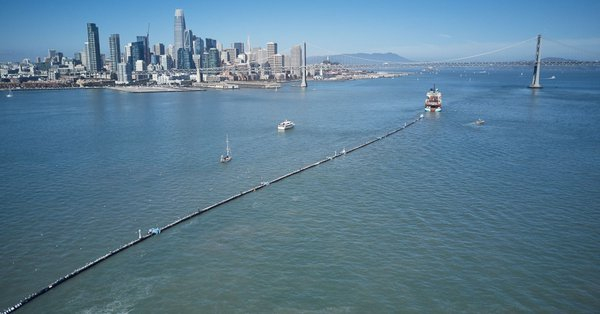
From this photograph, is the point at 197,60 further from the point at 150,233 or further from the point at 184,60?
the point at 150,233

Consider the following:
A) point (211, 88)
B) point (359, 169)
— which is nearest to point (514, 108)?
point (359, 169)

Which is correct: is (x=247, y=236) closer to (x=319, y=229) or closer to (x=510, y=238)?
(x=319, y=229)

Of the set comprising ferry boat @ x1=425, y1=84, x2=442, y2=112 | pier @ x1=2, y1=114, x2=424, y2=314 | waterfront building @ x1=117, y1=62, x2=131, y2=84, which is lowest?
pier @ x1=2, y1=114, x2=424, y2=314

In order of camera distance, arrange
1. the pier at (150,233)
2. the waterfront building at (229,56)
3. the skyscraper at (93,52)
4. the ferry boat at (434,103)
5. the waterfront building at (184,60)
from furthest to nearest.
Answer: the waterfront building at (229,56), the waterfront building at (184,60), the skyscraper at (93,52), the ferry boat at (434,103), the pier at (150,233)

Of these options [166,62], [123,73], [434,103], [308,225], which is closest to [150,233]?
[308,225]

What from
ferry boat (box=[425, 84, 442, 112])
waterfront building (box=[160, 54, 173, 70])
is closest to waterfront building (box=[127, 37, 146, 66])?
waterfront building (box=[160, 54, 173, 70])

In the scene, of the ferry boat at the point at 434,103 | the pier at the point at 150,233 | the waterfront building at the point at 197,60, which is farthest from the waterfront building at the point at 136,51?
the pier at the point at 150,233

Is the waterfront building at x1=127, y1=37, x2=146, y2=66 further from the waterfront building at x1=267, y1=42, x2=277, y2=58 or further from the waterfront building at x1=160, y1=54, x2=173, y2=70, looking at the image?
the waterfront building at x1=267, y1=42, x2=277, y2=58

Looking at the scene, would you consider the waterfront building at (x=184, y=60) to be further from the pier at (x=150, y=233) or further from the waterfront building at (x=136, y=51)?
the pier at (x=150, y=233)

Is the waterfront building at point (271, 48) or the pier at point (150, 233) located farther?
the waterfront building at point (271, 48)

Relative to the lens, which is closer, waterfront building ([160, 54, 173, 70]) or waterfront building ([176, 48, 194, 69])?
waterfront building ([176, 48, 194, 69])
